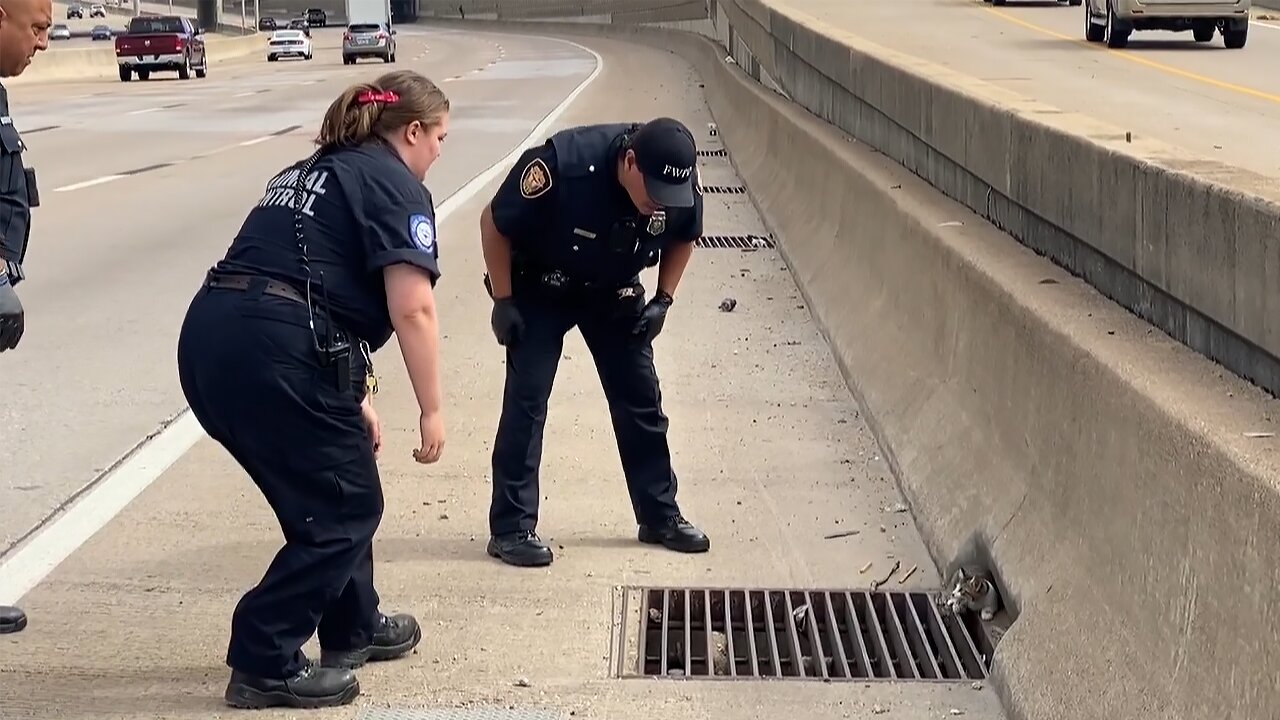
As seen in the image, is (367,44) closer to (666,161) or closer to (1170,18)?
(1170,18)

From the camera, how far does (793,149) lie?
45.6ft

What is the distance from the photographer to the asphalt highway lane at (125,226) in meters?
7.70

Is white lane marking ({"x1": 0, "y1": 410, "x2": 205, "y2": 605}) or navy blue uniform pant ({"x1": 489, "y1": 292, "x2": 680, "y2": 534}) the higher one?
navy blue uniform pant ({"x1": 489, "y1": 292, "x2": 680, "y2": 534})

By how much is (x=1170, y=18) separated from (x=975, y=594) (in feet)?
77.4

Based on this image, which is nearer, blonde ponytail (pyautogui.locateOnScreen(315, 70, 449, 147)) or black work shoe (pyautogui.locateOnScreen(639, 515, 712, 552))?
blonde ponytail (pyautogui.locateOnScreen(315, 70, 449, 147))

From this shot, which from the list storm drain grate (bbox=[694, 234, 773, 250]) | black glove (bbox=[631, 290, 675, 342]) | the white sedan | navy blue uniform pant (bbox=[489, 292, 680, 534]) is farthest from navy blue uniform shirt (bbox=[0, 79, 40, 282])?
the white sedan

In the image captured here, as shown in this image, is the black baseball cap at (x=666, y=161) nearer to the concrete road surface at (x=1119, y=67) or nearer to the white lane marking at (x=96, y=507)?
the white lane marking at (x=96, y=507)

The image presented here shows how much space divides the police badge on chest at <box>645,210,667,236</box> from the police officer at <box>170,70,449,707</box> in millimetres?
1137

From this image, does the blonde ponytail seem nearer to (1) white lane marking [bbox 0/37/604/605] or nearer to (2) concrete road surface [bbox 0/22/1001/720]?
(2) concrete road surface [bbox 0/22/1001/720]

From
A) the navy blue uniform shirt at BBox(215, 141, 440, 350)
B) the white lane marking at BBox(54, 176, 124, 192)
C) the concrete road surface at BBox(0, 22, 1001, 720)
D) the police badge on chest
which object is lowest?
the concrete road surface at BBox(0, 22, 1001, 720)

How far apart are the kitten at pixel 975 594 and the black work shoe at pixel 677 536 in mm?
1053

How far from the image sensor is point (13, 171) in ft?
15.7

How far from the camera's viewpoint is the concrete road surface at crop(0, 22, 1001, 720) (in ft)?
15.3

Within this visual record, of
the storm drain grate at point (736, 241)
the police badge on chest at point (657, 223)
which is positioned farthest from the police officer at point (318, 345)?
the storm drain grate at point (736, 241)
